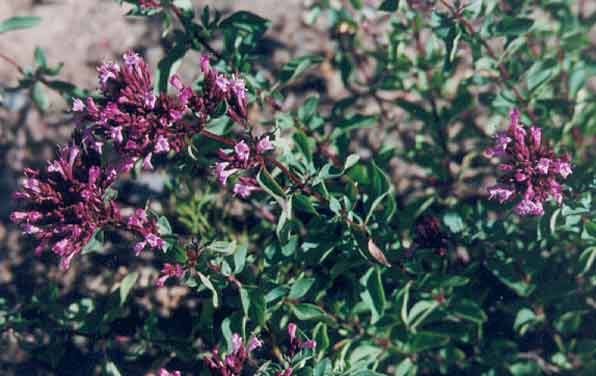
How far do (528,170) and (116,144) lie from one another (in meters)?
1.97

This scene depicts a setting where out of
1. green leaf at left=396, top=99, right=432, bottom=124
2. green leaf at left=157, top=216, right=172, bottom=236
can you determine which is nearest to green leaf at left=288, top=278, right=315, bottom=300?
green leaf at left=157, top=216, right=172, bottom=236

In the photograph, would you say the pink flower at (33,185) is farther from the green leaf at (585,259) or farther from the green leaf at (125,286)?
the green leaf at (585,259)

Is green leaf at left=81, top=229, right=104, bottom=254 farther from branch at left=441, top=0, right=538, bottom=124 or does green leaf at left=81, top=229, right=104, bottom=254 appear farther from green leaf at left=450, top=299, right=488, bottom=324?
branch at left=441, top=0, right=538, bottom=124

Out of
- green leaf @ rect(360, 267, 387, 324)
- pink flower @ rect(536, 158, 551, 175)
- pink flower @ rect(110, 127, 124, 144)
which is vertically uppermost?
pink flower @ rect(110, 127, 124, 144)

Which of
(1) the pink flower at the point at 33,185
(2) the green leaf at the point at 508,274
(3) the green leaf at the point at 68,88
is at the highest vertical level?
(3) the green leaf at the point at 68,88

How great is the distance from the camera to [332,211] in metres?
2.97

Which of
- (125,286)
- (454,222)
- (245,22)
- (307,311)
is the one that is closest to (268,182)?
(307,311)

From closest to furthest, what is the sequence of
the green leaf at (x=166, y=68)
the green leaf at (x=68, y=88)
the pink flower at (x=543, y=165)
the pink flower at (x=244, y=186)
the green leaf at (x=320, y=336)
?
1. the pink flower at (x=543, y=165)
2. the pink flower at (x=244, y=186)
3. the green leaf at (x=166, y=68)
4. the green leaf at (x=320, y=336)
5. the green leaf at (x=68, y=88)

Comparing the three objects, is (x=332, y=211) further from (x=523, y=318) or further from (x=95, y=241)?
(x=523, y=318)

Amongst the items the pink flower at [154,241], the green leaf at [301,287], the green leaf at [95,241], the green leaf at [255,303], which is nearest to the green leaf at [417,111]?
the green leaf at [301,287]

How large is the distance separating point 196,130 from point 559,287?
7.71ft

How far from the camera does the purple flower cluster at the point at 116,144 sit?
266 centimetres

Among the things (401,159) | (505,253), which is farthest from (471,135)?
(505,253)

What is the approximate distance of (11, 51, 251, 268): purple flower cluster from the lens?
105 inches
